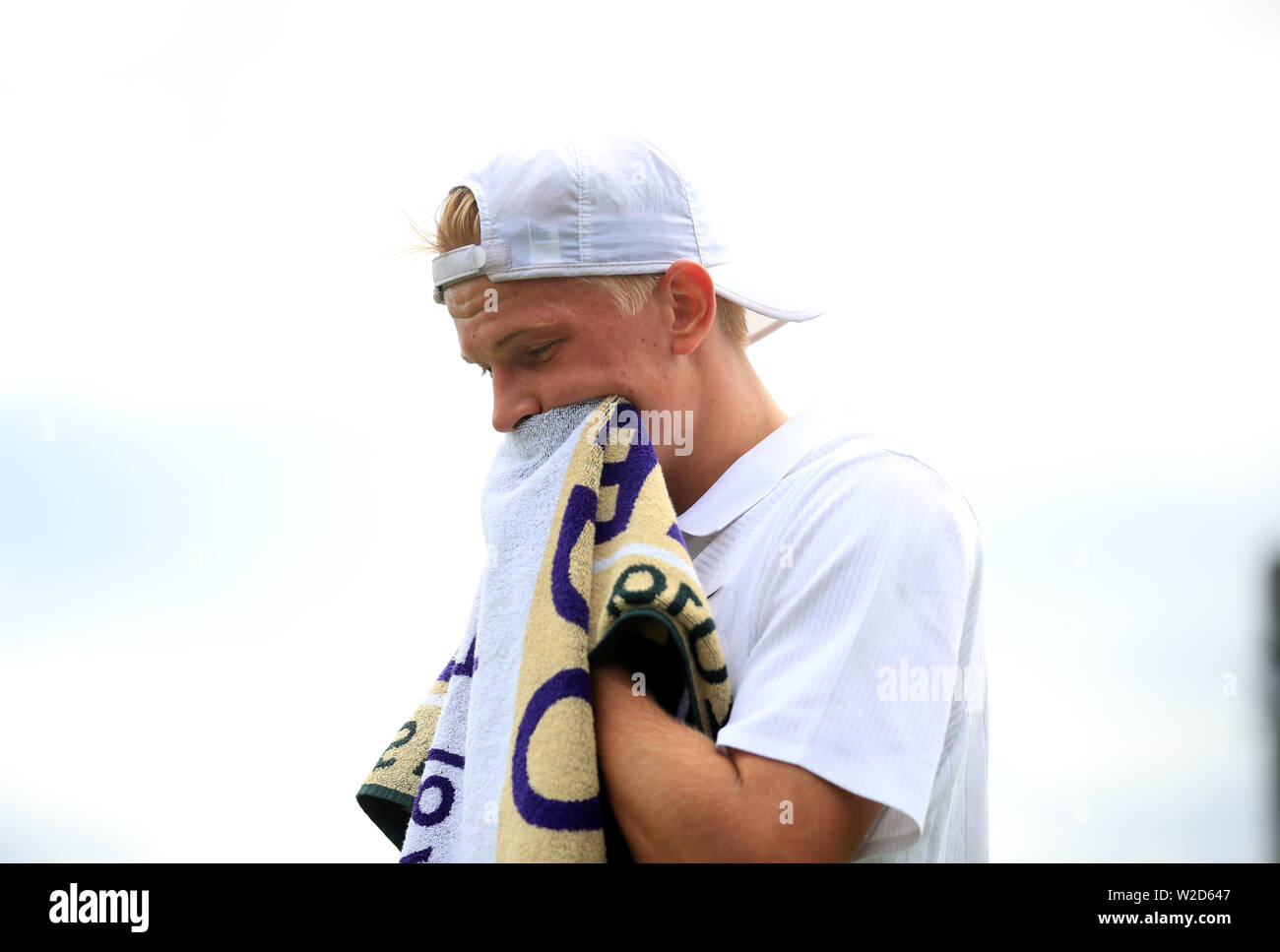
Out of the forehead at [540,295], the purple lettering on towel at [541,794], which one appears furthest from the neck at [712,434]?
the purple lettering on towel at [541,794]

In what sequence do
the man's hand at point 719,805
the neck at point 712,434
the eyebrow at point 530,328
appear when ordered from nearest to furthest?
the man's hand at point 719,805
the eyebrow at point 530,328
the neck at point 712,434

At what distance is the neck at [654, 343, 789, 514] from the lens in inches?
63.2

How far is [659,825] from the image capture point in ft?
3.82

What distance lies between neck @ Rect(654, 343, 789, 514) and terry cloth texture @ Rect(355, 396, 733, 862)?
148mm

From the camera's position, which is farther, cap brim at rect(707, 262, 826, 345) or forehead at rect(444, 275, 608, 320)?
cap brim at rect(707, 262, 826, 345)

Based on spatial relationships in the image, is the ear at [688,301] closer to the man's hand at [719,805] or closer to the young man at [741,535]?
the young man at [741,535]

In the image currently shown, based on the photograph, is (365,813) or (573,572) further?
(365,813)

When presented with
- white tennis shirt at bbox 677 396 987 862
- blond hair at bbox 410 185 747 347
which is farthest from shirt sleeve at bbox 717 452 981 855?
blond hair at bbox 410 185 747 347

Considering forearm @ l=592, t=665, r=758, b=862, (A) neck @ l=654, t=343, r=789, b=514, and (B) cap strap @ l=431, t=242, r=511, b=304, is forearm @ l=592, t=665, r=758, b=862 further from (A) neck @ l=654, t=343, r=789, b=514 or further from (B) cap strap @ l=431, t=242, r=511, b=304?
(B) cap strap @ l=431, t=242, r=511, b=304

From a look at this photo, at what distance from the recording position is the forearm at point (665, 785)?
1145 millimetres

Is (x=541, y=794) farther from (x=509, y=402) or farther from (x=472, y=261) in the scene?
(x=472, y=261)

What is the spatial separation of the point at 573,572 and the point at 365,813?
0.61 m
